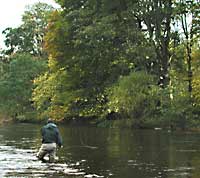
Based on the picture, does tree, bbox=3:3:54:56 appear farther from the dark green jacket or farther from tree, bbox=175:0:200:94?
the dark green jacket

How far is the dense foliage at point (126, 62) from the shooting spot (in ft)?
153

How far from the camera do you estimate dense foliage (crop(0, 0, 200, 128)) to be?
153 ft

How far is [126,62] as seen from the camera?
5166 cm

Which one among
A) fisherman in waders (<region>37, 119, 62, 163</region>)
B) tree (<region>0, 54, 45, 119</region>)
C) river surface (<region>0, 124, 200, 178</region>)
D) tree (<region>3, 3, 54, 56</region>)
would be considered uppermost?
tree (<region>3, 3, 54, 56</region>)

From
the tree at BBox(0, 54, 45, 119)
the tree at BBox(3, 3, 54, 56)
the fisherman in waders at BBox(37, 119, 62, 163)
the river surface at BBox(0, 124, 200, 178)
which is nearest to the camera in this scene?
the river surface at BBox(0, 124, 200, 178)

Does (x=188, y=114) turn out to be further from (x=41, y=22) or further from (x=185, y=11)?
(x=41, y=22)

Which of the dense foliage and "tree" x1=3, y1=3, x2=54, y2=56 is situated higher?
"tree" x1=3, y1=3, x2=54, y2=56

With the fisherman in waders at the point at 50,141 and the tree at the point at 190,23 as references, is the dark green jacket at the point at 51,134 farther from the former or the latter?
the tree at the point at 190,23

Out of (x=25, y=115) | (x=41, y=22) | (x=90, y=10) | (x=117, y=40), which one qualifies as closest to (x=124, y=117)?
(x=117, y=40)

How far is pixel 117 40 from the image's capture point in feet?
171

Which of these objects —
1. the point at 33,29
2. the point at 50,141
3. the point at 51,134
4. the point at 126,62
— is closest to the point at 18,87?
the point at 33,29

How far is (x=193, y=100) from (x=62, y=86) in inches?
771

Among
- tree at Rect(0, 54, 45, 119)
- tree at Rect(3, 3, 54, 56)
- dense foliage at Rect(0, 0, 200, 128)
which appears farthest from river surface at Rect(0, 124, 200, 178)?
tree at Rect(3, 3, 54, 56)

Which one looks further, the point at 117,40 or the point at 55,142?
the point at 117,40
